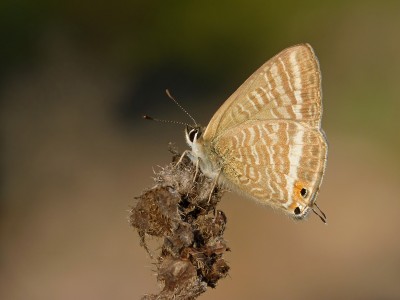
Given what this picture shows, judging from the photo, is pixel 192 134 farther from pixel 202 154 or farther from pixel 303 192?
pixel 303 192

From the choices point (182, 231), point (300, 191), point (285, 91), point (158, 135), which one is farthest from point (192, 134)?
point (158, 135)

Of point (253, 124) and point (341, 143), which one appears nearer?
point (253, 124)

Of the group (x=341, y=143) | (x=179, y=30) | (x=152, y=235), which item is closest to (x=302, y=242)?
(x=341, y=143)

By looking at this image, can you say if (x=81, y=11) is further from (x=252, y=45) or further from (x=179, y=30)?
(x=252, y=45)

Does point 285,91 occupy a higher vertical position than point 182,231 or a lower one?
higher

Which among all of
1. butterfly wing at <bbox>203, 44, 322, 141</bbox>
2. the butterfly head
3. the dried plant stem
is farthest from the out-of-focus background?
the dried plant stem

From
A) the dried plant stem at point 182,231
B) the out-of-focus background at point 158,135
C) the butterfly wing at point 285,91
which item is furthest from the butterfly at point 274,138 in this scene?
the out-of-focus background at point 158,135

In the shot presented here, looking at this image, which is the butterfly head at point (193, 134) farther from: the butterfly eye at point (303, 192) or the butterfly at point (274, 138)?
the butterfly eye at point (303, 192)
